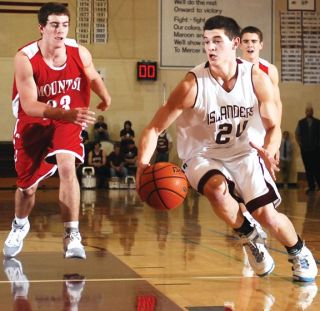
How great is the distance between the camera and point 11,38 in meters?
15.2

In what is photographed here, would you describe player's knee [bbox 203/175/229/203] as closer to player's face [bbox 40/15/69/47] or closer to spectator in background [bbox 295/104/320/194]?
player's face [bbox 40/15/69/47]

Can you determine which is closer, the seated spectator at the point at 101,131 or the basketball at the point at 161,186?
the basketball at the point at 161,186

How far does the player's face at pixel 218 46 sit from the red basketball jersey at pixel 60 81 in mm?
1190

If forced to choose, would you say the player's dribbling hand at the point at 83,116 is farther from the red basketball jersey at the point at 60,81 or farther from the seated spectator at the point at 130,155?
the seated spectator at the point at 130,155

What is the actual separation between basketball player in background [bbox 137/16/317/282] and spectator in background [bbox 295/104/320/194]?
1036 cm

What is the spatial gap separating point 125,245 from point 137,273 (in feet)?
4.70

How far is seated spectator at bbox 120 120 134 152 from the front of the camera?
1457cm

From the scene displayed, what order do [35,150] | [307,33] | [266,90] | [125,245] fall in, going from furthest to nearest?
[307,33], [125,245], [35,150], [266,90]

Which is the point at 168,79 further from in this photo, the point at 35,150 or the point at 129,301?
the point at 129,301

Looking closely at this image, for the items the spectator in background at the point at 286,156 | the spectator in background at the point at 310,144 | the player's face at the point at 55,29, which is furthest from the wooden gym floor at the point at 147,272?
the spectator in background at the point at 286,156

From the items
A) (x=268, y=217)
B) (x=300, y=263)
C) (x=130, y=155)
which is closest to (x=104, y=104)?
(x=268, y=217)

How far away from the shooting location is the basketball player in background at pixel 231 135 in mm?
4312

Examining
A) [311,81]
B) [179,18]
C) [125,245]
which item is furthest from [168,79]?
[125,245]

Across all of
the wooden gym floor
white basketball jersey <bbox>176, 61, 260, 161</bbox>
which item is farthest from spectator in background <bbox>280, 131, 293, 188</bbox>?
white basketball jersey <bbox>176, 61, 260, 161</bbox>
